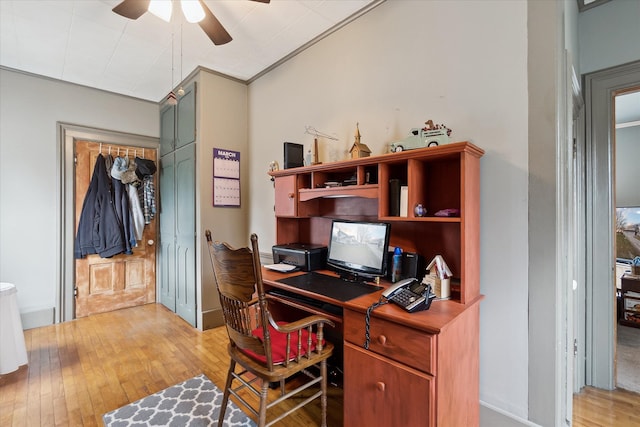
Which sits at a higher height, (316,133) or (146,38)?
(146,38)

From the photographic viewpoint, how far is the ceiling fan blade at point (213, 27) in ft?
6.26

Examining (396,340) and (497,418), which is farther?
(497,418)

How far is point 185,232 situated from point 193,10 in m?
2.25

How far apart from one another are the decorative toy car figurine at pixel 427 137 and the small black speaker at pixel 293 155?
0.96 meters

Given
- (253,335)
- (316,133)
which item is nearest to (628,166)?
(316,133)

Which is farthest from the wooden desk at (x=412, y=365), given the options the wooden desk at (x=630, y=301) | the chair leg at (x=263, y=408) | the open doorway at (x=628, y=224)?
the wooden desk at (x=630, y=301)

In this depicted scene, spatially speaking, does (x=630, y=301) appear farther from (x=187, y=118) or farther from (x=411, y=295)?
(x=187, y=118)

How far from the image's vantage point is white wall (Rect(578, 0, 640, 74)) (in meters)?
1.93

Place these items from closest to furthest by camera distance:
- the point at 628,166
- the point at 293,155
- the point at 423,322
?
the point at 423,322, the point at 293,155, the point at 628,166

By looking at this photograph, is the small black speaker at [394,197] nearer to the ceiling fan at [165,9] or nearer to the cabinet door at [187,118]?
the ceiling fan at [165,9]

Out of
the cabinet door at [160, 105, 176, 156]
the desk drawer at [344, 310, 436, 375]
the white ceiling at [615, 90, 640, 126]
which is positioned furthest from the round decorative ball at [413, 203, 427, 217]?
the cabinet door at [160, 105, 176, 156]

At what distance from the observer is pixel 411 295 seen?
140cm

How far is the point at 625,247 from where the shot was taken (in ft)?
12.9

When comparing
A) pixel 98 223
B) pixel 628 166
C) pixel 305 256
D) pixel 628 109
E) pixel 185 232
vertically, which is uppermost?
pixel 628 109
